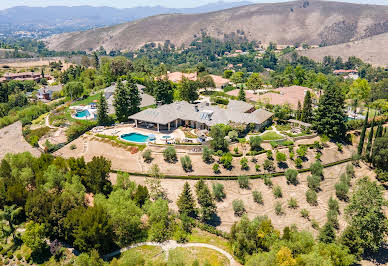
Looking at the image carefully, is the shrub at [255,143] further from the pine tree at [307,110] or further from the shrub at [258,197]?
the pine tree at [307,110]

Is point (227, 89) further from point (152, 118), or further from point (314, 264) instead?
point (314, 264)

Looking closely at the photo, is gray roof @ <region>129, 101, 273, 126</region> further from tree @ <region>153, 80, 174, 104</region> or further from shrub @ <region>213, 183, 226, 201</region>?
shrub @ <region>213, 183, 226, 201</region>

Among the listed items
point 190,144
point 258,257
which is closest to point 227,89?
point 190,144

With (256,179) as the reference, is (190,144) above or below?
above

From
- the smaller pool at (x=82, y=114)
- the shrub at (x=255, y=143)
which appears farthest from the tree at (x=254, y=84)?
the smaller pool at (x=82, y=114)

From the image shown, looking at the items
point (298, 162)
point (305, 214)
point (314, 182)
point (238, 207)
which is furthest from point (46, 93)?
point (305, 214)

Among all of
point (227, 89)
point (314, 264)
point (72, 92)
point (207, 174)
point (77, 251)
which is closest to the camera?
point (314, 264)

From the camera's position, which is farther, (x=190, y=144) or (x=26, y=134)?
(x=26, y=134)
